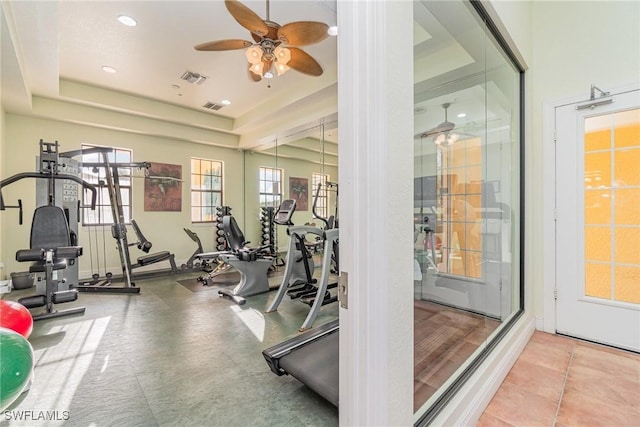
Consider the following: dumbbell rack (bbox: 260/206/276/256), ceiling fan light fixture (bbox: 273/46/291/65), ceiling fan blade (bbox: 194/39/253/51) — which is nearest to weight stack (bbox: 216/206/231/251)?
dumbbell rack (bbox: 260/206/276/256)

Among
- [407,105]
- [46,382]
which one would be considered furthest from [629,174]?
[46,382]

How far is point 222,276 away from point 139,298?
5.22 feet

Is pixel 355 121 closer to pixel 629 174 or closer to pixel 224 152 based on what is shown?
pixel 629 174

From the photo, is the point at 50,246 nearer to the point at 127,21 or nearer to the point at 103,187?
the point at 103,187

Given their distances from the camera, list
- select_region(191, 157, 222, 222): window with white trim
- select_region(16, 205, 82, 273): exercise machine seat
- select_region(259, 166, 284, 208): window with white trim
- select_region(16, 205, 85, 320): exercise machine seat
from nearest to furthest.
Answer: select_region(16, 205, 85, 320): exercise machine seat
select_region(16, 205, 82, 273): exercise machine seat
select_region(259, 166, 284, 208): window with white trim
select_region(191, 157, 222, 222): window with white trim

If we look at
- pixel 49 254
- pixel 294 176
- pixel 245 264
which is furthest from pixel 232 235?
pixel 294 176

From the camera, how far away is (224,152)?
709cm

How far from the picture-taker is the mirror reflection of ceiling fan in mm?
1780

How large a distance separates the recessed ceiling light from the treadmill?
393 cm

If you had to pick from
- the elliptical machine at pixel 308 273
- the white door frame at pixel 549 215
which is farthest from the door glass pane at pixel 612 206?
the elliptical machine at pixel 308 273

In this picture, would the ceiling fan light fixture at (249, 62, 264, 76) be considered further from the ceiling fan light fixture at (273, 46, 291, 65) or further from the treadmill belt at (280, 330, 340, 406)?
the treadmill belt at (280, 330, 340, 406)

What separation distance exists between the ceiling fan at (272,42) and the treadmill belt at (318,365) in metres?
2.74

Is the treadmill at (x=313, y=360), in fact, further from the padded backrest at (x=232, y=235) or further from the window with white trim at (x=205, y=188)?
the window with white trim at (x=205, y=188)

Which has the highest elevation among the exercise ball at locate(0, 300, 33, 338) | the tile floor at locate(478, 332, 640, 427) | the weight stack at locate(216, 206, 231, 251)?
the weight stack at locate(216, 206, 231, 251)
